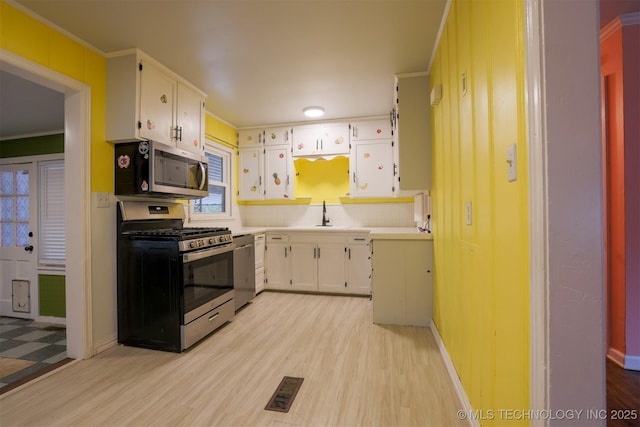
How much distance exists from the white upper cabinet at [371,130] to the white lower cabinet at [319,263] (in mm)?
1436

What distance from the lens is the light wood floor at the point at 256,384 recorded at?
1.59 m

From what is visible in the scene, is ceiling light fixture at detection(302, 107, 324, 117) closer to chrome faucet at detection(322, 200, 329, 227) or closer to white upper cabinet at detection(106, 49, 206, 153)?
chrome faucet at detection(322, 200, 329, 227)

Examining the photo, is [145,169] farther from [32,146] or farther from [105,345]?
[32,146]

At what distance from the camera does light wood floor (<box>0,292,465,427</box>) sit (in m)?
1.59

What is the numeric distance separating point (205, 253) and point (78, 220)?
3.23 ft

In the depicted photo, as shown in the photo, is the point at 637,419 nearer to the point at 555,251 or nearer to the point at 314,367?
the point at 555,251

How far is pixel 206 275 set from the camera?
2650 millimetres

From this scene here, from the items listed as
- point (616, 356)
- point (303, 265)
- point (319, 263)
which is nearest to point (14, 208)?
point (303, 265)

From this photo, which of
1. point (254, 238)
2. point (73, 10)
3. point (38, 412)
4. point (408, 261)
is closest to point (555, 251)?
point (408, 261)

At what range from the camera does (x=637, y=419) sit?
1533 mm

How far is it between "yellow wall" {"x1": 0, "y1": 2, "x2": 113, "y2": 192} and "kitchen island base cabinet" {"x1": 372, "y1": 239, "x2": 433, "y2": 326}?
2554 mm

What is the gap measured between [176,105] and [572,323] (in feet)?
10.7

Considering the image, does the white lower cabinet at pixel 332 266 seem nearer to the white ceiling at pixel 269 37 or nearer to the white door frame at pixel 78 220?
the white ceiling at pixel 269 37

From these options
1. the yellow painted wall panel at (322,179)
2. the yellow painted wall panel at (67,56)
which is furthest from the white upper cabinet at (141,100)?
the yellow painted wall panel at (322,179)
